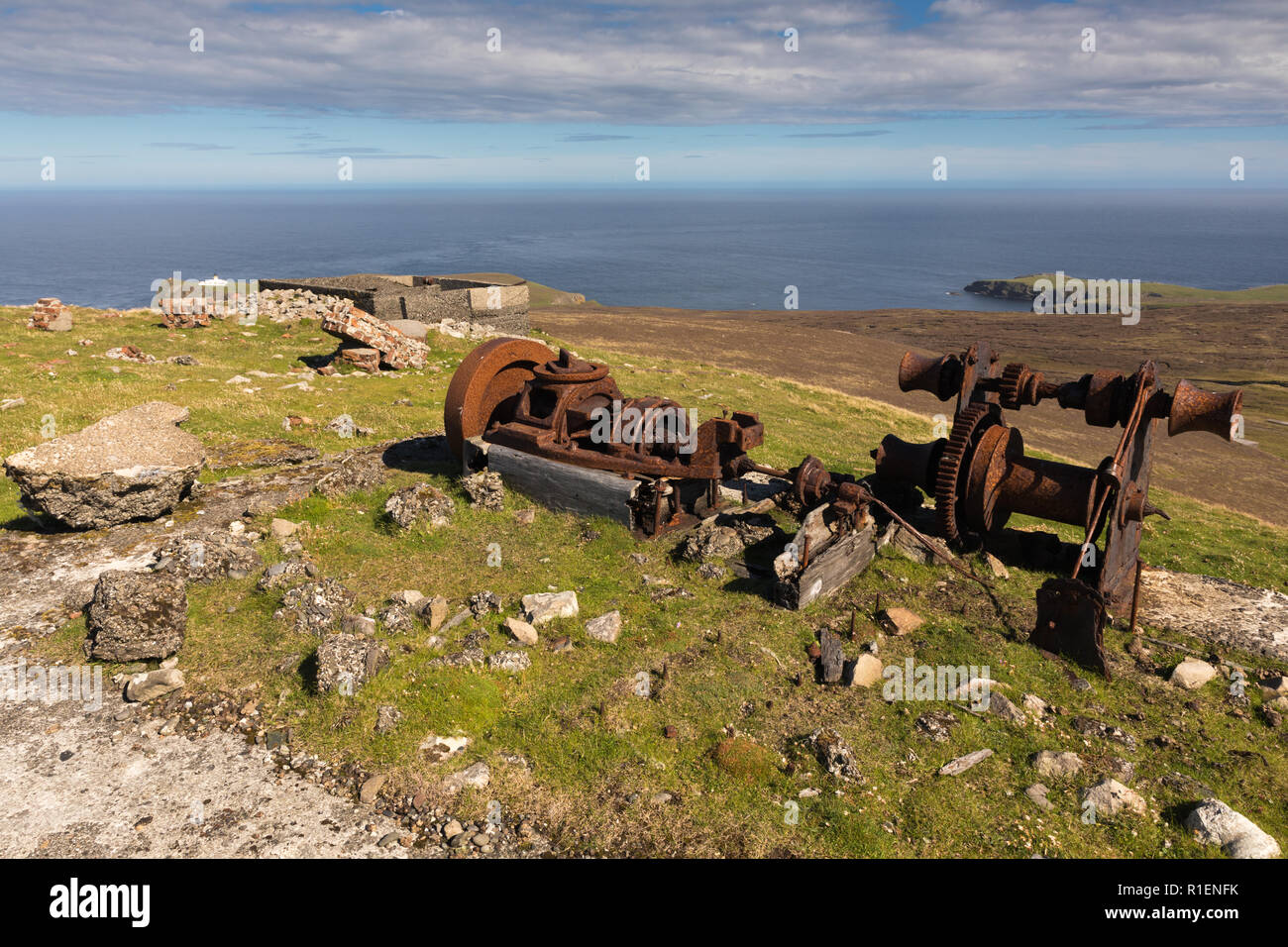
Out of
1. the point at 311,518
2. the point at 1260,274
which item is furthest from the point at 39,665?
the point at 1260,274

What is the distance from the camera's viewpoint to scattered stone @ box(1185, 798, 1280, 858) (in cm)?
516

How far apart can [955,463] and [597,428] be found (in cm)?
471

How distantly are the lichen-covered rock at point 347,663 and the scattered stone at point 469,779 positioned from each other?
4.79ft

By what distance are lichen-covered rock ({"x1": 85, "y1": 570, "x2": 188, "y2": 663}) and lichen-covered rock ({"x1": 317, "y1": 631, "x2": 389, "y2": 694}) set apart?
1.67 metres

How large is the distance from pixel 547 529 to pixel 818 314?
6679 cm

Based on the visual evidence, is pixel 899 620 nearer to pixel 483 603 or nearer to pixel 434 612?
pixel 483 603

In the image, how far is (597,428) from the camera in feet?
34.6

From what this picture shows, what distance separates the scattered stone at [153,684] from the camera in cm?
660

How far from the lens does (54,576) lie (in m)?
8.53

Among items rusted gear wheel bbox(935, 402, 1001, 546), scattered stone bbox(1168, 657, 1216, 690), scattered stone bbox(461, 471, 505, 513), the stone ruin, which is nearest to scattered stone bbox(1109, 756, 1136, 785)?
scattered stone bbox(1168, 657, 1216, 690)

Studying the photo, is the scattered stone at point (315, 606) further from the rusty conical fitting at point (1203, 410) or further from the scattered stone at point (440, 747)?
the rusty conical fitting at point (1203, 410)

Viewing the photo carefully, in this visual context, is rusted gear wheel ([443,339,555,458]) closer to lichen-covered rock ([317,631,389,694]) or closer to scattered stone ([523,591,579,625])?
scattered stone ([523,591,579,625])

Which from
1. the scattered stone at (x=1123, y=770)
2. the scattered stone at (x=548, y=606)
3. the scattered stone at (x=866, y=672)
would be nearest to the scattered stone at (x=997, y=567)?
the scattered stone at (x=866, y=672)
